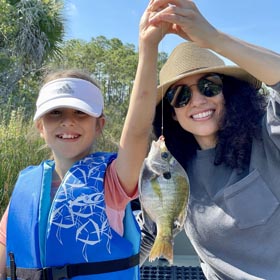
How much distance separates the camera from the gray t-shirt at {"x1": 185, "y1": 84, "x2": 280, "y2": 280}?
5.37 ft

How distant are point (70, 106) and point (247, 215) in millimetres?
903

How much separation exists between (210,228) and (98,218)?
512mm

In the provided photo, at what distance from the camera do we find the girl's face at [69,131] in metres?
1.75

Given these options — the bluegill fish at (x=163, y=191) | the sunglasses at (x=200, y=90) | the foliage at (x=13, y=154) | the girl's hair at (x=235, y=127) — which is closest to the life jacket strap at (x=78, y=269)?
the bluegill fish at (x=163, y=191)

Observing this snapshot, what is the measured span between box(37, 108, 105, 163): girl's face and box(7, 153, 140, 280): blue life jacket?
7 centimetres

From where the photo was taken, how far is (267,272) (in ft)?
5.35

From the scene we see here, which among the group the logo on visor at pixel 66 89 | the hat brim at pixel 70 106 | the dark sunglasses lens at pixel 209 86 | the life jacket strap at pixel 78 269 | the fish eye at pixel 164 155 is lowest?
the life jacket strap at pixel 78 269

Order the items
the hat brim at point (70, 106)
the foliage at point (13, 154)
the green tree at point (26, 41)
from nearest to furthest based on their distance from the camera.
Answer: the hat brim at point (70, 106)
the foliage at point (13, 154)
the green tree at point (26, 41)

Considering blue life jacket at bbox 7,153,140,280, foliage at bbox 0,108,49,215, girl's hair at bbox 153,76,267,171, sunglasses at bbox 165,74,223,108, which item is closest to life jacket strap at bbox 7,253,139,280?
blue life jacket at bbox 7,153,140,280

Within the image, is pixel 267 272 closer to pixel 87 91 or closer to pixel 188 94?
pixel 188 94

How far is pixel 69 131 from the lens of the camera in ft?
5.72

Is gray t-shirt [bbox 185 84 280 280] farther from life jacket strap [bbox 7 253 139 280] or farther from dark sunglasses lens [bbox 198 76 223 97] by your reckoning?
life jacket strap [bbox 7 253 139 280]

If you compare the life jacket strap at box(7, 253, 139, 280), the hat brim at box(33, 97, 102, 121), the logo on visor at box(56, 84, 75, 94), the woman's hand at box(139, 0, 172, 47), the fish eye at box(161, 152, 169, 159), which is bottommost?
the life jacket strap at box(7, 253, 139, 280)

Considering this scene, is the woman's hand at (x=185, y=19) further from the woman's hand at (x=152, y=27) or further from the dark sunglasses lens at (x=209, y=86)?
the dark sunglasses lens at (x=209, y=86)
